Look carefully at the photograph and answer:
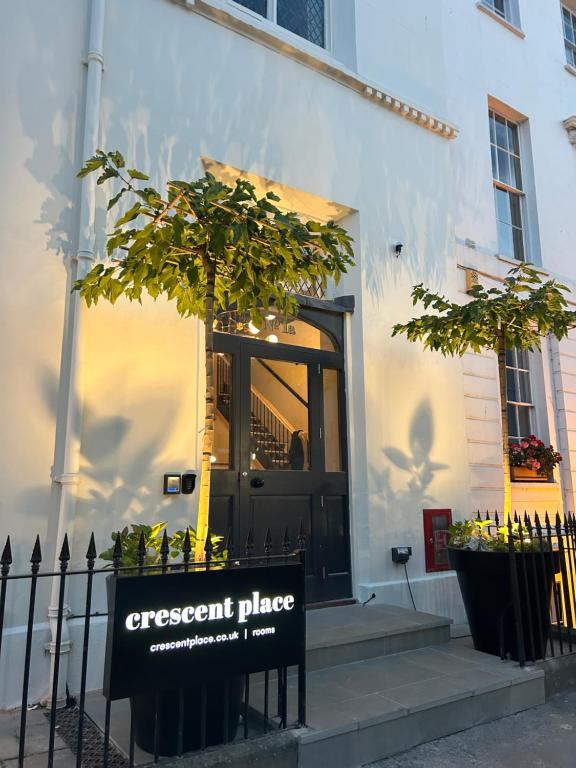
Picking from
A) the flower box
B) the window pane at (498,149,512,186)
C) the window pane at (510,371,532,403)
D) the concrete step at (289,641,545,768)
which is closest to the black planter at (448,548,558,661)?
the concrete step at (289,641,545,768)

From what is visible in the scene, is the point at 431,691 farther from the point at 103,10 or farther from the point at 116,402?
the point at 103,10

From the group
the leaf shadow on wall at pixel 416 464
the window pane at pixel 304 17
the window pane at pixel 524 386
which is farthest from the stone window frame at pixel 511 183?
the leaf shadow on wall at pixel 416 464

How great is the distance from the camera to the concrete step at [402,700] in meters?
3.00

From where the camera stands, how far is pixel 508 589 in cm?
413

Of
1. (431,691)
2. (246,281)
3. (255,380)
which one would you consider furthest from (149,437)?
(431,691)

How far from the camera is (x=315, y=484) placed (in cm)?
555

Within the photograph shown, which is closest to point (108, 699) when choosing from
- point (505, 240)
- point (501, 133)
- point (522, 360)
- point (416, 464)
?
point (416, 464)

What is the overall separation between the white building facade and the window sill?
1.6 inches

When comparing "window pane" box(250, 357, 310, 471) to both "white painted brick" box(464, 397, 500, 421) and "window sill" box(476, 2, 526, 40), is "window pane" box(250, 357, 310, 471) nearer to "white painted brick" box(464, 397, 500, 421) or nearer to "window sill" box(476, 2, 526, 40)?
"white painted brick" box(464, 397, 500, 421)

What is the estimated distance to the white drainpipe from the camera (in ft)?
12.5

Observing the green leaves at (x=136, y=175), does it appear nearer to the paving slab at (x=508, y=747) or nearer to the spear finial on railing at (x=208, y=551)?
the spear finial on railing at (x=208, y=551)

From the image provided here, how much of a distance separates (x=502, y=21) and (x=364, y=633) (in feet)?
29.1

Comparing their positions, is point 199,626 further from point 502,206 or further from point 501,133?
point 501,133

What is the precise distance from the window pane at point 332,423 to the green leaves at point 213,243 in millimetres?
2739
